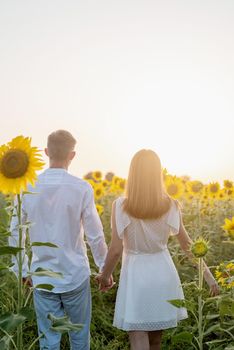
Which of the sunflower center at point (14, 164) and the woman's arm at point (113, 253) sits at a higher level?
the sunflower center at point (14, 164)

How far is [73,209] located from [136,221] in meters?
0.38

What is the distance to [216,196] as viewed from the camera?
8242 millimetres

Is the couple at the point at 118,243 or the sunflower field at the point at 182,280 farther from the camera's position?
the couple at the point at 118,243

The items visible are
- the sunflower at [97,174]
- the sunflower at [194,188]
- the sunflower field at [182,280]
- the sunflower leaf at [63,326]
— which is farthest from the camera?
the sunflower at [97,174]

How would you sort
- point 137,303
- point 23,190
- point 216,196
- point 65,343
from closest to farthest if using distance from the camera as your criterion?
point 23,190 < point 137,303 < point 65,343 < point 216,196

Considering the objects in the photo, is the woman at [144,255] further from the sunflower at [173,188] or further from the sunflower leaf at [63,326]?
the sunflower at [173,188]

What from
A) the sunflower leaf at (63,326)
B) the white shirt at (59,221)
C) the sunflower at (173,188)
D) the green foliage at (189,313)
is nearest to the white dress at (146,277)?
the green foliage at (189,313)

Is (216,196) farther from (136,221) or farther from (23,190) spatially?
(23,190)

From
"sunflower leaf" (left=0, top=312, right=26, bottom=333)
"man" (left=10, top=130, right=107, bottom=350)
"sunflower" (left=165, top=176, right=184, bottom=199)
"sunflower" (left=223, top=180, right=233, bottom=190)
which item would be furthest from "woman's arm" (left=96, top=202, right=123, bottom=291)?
"sunflower" (left=223, top=180, right=233, bottom=190)

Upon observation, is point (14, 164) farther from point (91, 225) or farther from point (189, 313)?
point (189, 313)

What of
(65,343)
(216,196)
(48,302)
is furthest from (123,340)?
(216,196)

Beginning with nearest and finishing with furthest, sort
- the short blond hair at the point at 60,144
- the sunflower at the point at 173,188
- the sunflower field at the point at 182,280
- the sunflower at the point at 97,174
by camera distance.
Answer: the sunflower field at the point at 182,280 → the short blond hair at the point at 60,144 → the sunflower at the point at 173,188 → the sunflower at the point at 97,174

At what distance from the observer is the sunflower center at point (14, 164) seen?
2.38m

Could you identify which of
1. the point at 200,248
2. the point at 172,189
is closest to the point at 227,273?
the point at 200,248
